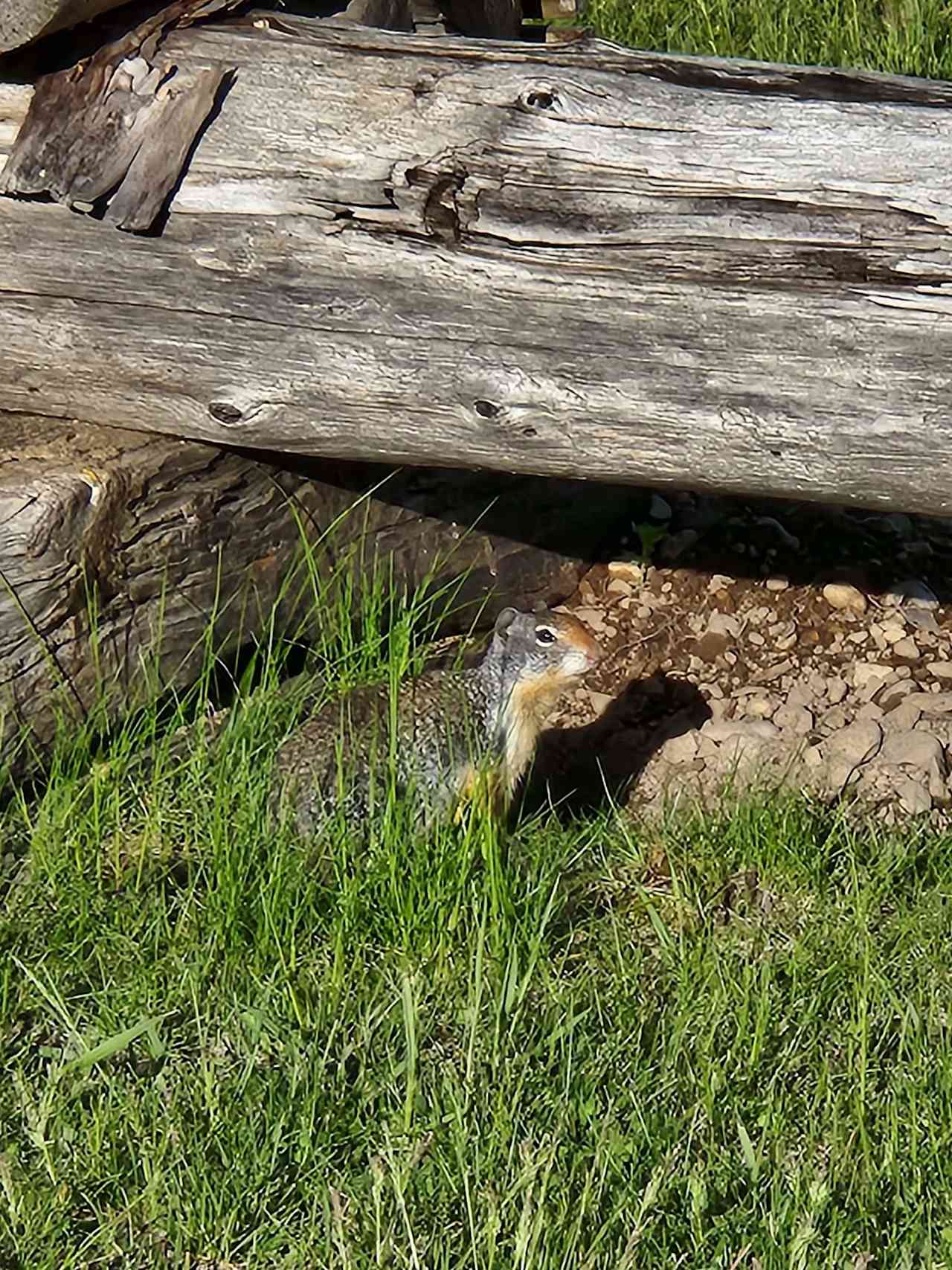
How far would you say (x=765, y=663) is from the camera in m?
5.18

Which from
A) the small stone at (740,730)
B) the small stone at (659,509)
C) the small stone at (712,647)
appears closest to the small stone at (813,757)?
the small stone at (740,730)

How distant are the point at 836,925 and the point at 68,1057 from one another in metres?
1.54

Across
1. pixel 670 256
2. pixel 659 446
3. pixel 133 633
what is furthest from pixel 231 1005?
pixel 670 256

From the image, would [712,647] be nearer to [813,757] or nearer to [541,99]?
[813,757]

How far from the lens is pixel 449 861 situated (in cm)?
366

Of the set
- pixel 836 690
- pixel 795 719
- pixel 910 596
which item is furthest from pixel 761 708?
pixel 910 596

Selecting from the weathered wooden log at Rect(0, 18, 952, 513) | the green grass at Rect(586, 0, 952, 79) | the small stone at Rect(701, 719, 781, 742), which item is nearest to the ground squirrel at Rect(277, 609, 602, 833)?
the small stone at Rect(701, 719, 781, 742)

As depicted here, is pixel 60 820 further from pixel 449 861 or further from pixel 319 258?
pixel 319 258

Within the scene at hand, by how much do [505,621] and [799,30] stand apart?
291cm

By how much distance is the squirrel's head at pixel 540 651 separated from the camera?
4.66 m

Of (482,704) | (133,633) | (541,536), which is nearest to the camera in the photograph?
(133,633)

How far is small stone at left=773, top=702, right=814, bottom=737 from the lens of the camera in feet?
16.0

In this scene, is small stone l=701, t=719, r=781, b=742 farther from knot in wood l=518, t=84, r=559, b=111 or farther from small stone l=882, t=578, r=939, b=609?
knot in wood l=518, t=84, r=559, b=111

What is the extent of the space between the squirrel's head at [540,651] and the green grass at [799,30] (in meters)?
2.54
